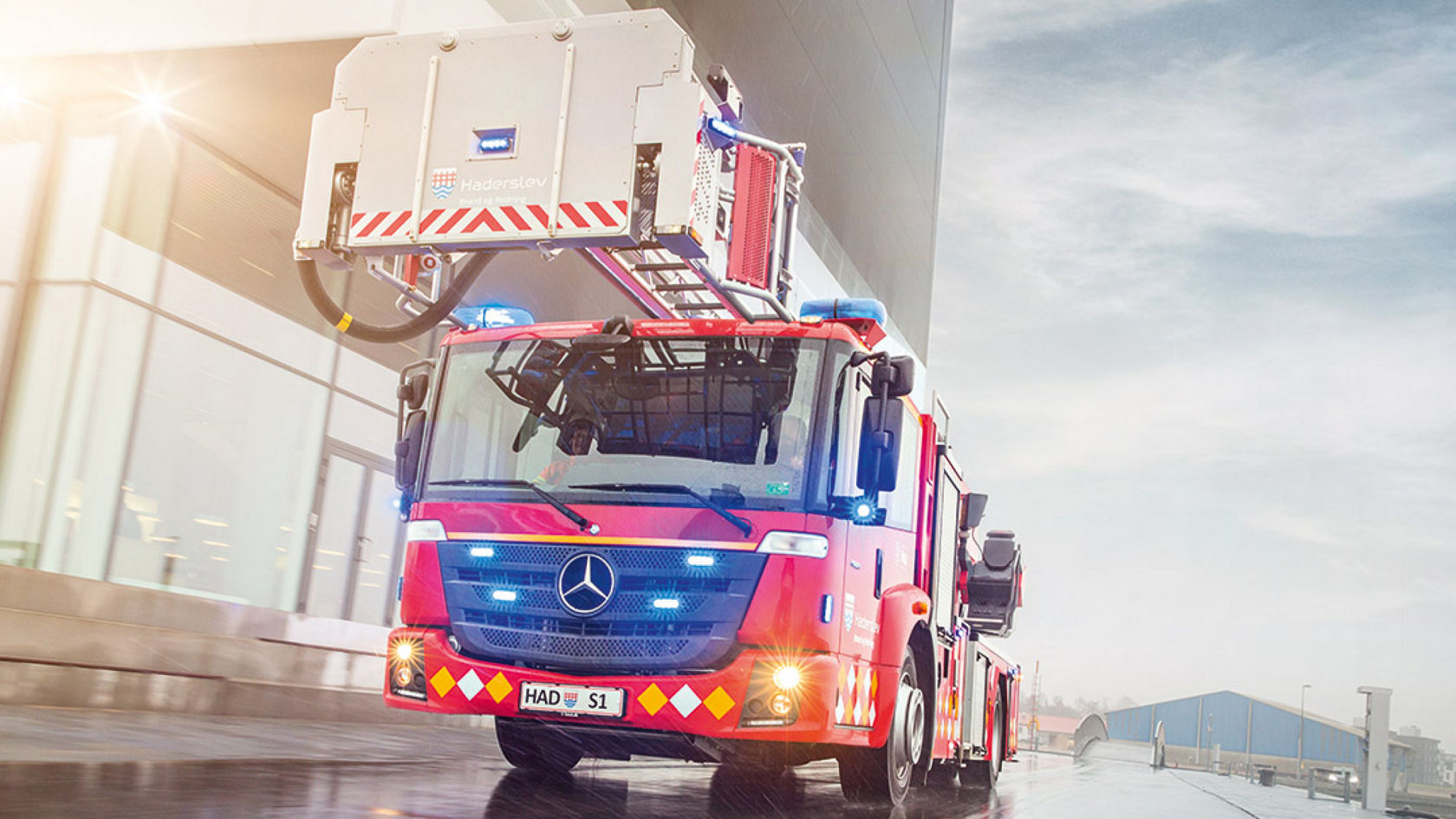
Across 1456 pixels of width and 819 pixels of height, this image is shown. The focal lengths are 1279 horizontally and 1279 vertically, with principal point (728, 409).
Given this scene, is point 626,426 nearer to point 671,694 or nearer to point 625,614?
point 625,614

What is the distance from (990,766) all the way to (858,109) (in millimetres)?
17655

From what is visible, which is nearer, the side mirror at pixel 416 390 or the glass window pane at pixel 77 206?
the side mirror at pixel 416 390

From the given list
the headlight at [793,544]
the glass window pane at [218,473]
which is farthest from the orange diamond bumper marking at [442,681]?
the glass window pane at [218,473]

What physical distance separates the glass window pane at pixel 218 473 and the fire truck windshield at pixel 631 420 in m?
4.66

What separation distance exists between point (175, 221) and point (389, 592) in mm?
5242

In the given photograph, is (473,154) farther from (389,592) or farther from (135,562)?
(389,592)

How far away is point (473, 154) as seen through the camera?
729cm

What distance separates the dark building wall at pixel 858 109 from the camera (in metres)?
20.5

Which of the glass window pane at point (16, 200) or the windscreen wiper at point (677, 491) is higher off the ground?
the glass window pane at point (16, 200)

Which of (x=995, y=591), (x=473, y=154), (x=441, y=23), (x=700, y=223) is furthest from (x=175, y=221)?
(x=995, y=591)

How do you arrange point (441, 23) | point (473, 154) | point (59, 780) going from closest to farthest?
point (59, 780), point (473, 154), point (441, 23)

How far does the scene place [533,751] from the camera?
8594mm

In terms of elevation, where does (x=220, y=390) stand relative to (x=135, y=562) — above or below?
above

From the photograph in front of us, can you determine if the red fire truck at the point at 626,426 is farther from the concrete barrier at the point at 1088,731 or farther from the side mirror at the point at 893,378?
the concrete barrier at the point at 1088,731
